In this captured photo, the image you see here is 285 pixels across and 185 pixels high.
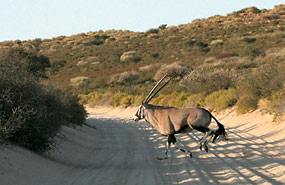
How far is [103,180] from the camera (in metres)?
8.27

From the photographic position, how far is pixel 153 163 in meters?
10.2

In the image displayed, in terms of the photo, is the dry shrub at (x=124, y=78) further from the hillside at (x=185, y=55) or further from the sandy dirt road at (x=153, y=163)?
the sandy dirt road at (x=153, y=163)

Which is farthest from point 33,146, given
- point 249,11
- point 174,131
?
point 249,11

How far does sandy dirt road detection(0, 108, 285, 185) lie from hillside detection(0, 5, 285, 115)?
5.91 metres

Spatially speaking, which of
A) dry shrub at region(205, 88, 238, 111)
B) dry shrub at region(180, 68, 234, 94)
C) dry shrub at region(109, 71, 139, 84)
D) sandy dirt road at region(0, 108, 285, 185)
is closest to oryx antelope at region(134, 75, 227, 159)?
sandy dirt road at region(0, 108, 285, 185)

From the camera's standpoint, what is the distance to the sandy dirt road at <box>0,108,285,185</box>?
26.4 ft

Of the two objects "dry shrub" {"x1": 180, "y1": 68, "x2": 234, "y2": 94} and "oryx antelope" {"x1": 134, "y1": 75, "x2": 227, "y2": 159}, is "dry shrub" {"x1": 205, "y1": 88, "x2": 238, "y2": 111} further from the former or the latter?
"oryx antelope" {"x1": 134, "y1": 75, "x2": 227, "y2": 159}

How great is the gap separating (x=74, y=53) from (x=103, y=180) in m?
81.3

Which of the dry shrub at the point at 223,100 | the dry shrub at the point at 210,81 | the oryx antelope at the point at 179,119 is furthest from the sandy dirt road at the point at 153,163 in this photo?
the dry shrub at the point at 210,81

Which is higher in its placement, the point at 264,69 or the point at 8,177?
the point at 264,69

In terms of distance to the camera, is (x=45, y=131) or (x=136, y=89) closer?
(x=45, y=131)

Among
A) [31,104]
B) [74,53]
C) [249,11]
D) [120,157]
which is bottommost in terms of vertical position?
[120,157]

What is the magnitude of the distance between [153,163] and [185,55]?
53.4 m

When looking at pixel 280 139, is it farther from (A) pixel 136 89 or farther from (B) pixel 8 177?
(A) pixel 136 89
